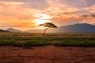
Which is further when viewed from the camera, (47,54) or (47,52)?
(47,52)

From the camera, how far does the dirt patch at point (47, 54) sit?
1572cm

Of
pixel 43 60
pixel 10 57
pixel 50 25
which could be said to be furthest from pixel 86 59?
pixel 50 25

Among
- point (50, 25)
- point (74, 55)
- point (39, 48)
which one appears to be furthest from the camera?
point (50, 25)

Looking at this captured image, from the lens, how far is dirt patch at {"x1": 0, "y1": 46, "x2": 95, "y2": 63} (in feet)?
51.6

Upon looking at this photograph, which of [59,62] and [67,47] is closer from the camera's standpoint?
[59,62]

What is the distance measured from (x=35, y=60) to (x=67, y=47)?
3767mm

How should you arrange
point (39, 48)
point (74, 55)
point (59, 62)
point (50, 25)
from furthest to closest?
point (50, 25), point (39, 48), point (74, 55), point (59, 62)

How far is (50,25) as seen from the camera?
40.6 m

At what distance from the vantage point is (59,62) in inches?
607

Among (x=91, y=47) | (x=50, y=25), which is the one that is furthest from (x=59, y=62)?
(x=50, y=25)

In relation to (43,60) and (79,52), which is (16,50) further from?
(79,52)

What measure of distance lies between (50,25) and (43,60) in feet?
82.1

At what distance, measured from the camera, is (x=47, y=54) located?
16875mm

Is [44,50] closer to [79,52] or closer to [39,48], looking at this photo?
[39,48]
